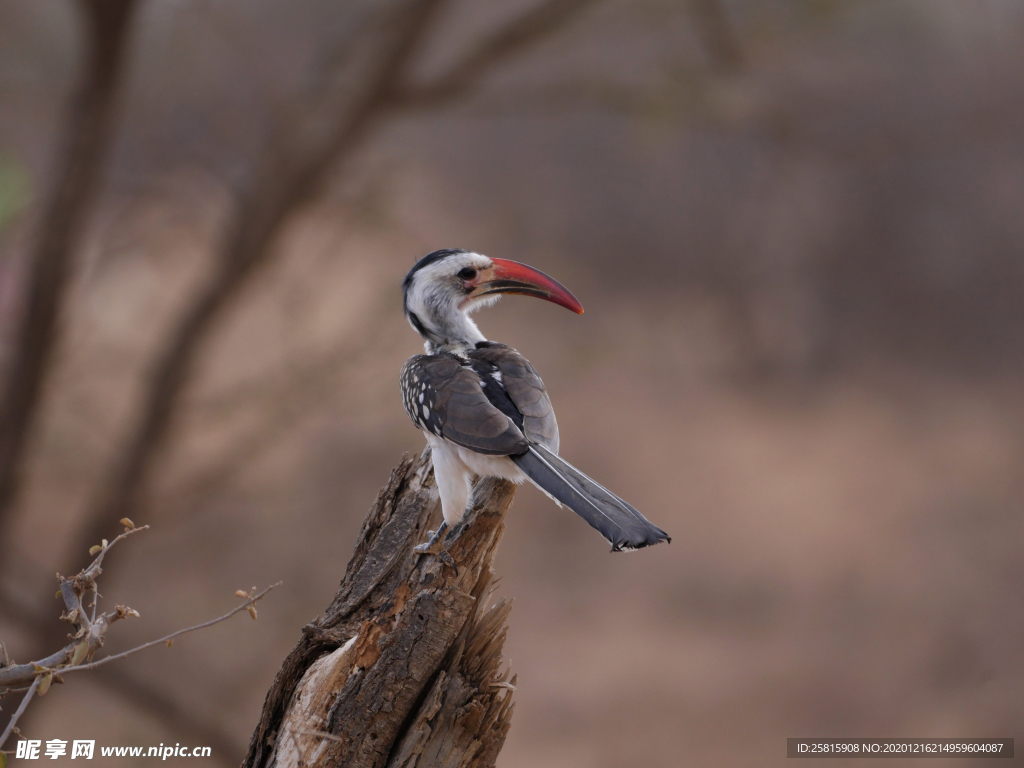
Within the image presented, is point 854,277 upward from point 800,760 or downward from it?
upward

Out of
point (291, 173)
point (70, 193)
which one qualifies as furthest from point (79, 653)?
point (291, 173)

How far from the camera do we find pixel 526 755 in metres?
4.91

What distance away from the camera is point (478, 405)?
5.00 feet

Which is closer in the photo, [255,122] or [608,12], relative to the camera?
[608,12]

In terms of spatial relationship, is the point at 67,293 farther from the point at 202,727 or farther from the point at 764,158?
the point at 764,158

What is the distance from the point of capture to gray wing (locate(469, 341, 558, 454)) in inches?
61.2

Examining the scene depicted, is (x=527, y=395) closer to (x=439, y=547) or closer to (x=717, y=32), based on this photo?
(x=439, y=547)

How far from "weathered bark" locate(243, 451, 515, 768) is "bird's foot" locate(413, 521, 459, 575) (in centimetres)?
1

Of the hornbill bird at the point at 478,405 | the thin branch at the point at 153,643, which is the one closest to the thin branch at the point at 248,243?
the hornbill bird at the point at 478,405

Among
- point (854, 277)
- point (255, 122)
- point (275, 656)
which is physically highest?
point (854, 277)

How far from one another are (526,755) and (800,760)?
1614 millimetres

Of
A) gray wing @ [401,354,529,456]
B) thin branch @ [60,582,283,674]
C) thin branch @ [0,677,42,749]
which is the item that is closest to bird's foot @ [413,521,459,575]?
gray wing @ [401,354,529,456]

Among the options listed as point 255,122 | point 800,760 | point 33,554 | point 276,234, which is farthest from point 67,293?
point 800,760

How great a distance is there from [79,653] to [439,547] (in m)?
0.67
